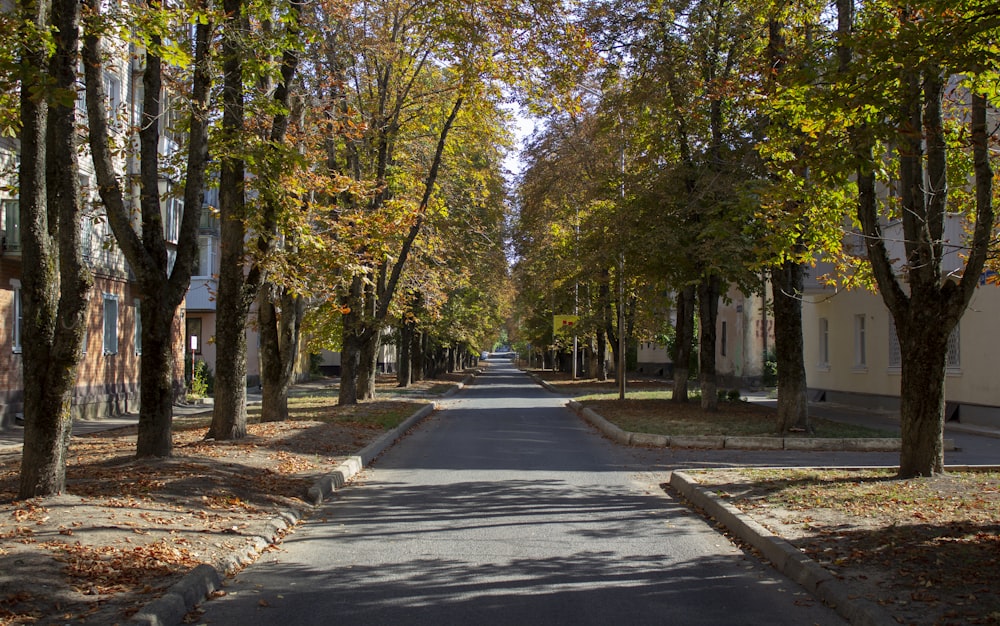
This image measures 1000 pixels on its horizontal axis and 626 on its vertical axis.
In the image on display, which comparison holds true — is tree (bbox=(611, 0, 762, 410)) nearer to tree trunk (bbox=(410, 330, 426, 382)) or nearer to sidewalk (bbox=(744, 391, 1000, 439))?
sidewalk (bbox=(744, 391, 1000, 439))

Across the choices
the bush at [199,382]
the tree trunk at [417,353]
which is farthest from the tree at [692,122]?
the tree trunk at [417,353]

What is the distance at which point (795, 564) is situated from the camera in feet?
22.1

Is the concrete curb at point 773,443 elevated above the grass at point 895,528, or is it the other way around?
the grass at point 895,528

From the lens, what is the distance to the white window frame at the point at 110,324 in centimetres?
2452

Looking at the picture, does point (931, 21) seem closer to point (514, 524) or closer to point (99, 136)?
point (514, 524)

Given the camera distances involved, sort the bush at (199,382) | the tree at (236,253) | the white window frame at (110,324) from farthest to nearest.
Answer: the bush at (199,382) < the white window frame at (110,324) < the tree at (236,253)

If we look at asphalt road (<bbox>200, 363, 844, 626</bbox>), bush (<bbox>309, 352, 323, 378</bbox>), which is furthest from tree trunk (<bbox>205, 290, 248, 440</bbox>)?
bush (<bbox>309, 352, 323, 378</bbox>)

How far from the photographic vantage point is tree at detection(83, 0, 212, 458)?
9570 millimetres

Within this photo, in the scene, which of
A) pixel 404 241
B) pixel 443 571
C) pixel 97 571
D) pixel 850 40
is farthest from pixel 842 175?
pixel 404 241

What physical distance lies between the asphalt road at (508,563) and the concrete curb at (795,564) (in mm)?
126

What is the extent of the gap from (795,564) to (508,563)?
2.27m

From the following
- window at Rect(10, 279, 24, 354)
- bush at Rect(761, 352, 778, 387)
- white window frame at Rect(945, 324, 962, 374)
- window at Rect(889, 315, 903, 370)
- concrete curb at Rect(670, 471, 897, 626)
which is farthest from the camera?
bush at Rect(761, 352, 778, 387)

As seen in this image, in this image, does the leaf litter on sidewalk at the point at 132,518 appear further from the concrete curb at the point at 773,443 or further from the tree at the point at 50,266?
the concrete curb at the point at 773,443

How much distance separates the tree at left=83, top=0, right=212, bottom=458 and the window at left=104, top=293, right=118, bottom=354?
49.9ft
